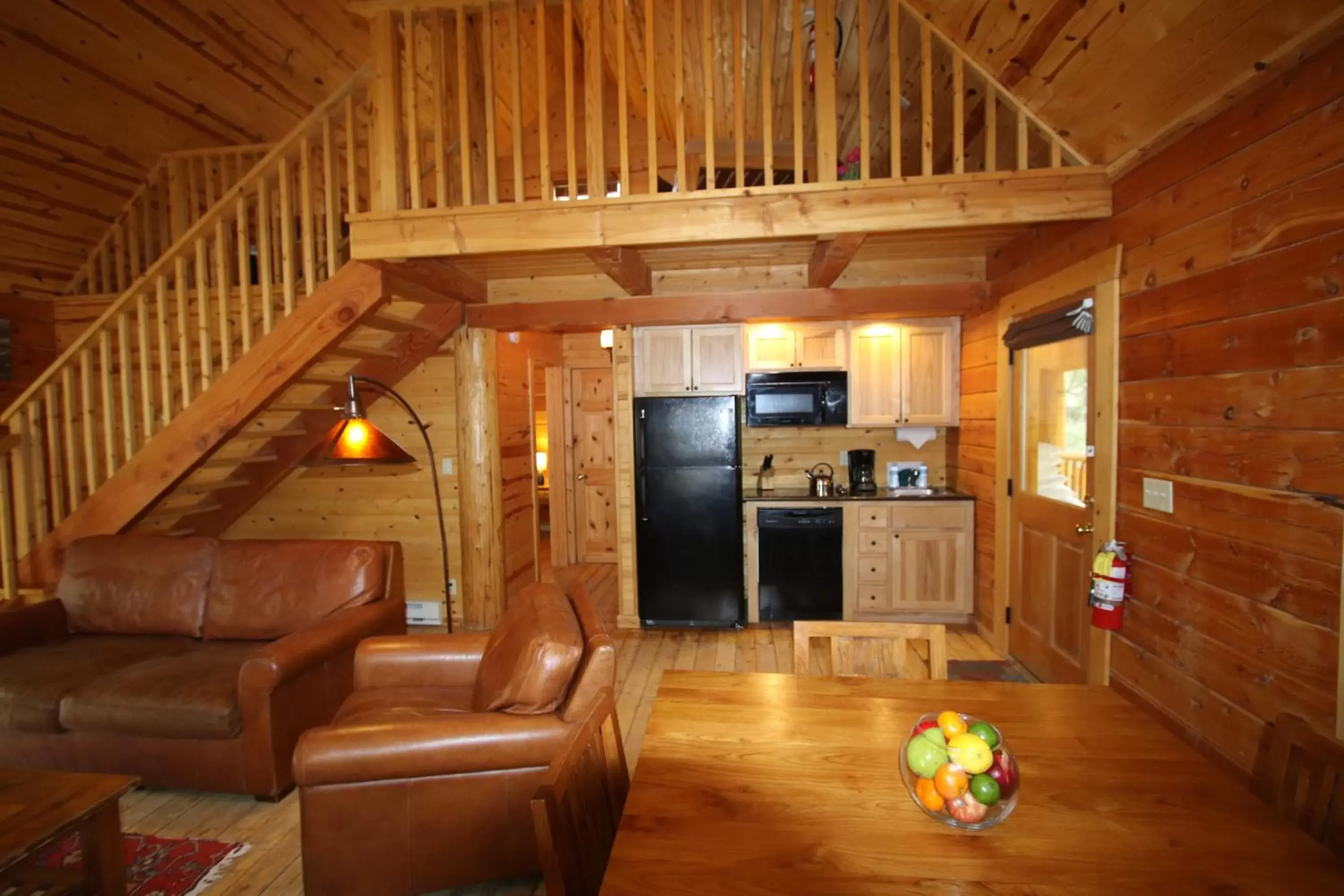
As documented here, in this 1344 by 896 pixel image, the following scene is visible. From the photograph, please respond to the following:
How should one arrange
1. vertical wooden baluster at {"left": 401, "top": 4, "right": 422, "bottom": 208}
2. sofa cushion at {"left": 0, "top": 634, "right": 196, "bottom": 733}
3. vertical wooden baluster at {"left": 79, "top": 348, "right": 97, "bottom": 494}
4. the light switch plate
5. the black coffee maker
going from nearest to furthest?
the light switch plate
sofa cushion at {"left": 0, "top": 634, "right": 196, "bottom": 733}
vertical wooden baluster at {"left": 401, "top": 4, "right": 422, "bottom": 208}
vertical wooden baluster at {"left": 79, "top": 348, "right": 97, "bottom": 494}
the black coffee maker

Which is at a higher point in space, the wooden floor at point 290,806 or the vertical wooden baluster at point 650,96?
the vertical wooden baluster at point 650,96

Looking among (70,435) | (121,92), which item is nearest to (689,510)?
(70,435)

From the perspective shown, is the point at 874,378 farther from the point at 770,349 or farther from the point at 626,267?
the point at 626,267

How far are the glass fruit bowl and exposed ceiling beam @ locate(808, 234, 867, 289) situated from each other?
2183mm

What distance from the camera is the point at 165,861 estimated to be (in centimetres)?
199

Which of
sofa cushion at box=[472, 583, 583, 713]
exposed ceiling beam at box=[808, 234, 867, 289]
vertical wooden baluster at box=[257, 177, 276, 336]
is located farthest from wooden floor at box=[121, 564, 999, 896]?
exposed ceiling beam at box=[808, 234, 867, 289]

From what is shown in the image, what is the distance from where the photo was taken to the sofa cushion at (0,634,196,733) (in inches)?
89.8

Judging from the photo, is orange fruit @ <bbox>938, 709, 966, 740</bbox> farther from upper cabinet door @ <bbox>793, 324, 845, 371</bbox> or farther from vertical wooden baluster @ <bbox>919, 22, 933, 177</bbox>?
upper cabinet door @ <bbox>793, 324, 845, 371</bbox>

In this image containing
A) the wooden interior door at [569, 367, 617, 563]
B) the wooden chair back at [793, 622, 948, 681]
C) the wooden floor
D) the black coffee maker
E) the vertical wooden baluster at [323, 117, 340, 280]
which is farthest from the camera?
the wooden interior door at [569, 367, 617, 563]

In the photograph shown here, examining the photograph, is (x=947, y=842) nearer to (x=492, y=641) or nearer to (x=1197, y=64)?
(x=492, y=641)

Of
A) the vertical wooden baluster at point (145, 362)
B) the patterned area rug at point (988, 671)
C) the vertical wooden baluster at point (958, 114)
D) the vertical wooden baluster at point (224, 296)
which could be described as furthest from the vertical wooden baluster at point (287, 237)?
the patterned area rug at point (988, 671)

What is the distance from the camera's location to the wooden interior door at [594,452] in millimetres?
6227

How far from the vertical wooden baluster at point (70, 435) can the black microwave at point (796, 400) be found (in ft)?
12.6

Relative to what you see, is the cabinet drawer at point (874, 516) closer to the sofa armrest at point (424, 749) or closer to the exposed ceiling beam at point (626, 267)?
the exposed ceiling beam at point (626, 267)
